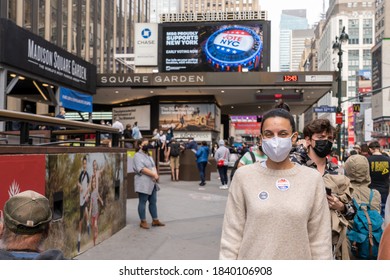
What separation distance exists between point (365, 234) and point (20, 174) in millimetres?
3654

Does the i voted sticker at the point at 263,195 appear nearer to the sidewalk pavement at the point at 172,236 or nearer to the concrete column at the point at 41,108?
the sidewalk pavement at the point at 172,236

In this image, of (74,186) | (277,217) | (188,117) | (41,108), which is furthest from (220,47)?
(277,217)

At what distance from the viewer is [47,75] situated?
1494cm

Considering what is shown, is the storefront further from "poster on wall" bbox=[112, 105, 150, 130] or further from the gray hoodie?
the gray hoodie

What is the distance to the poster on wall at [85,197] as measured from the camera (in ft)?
17.8

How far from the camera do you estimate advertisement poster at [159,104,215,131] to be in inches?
1160

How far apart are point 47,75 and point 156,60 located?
1807cm

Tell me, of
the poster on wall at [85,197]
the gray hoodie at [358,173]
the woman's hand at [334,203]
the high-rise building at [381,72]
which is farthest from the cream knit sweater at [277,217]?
the high-rise building at [381,72]

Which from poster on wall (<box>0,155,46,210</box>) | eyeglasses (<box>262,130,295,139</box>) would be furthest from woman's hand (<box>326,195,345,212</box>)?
poster on wall (<box>0,155,46,210</box>)

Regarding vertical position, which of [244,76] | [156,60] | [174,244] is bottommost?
[174,244]

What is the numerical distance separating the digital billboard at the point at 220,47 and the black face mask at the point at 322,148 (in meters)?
27.6
